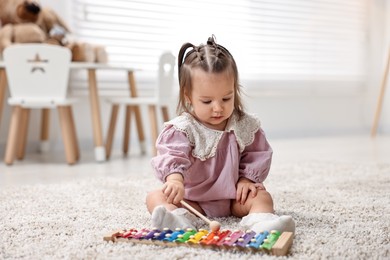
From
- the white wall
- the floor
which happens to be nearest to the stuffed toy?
the floor

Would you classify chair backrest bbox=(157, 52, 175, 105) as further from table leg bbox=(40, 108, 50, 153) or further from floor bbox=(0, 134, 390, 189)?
table leg bbox=(40, 108, 50, 153)

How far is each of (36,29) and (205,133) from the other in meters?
1.40

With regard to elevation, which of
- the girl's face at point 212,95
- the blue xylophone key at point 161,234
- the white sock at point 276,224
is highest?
the girl's face at point 212,95

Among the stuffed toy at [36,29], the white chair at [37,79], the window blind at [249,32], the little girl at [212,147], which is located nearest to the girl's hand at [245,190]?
the little girl at [212,147]

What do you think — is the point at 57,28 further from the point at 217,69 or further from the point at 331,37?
the point at 331,37

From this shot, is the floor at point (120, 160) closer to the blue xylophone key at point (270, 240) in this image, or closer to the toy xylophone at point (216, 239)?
the toy xylophone at point (216, 239)

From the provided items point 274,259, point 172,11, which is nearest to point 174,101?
point 172,11

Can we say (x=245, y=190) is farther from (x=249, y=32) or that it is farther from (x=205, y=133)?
(x=249, y=32)

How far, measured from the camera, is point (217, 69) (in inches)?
41.1

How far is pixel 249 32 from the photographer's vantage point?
341 centimetres

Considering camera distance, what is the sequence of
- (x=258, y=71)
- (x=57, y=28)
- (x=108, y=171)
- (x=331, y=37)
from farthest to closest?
(x=331, y=37) → (x=258, y=71) → (x=57, y=28) → (x=108, y=171)

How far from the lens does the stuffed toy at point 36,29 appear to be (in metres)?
2.24

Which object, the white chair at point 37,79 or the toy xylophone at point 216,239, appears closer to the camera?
the toy xylophone at point 216,239

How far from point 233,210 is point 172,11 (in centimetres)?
211
